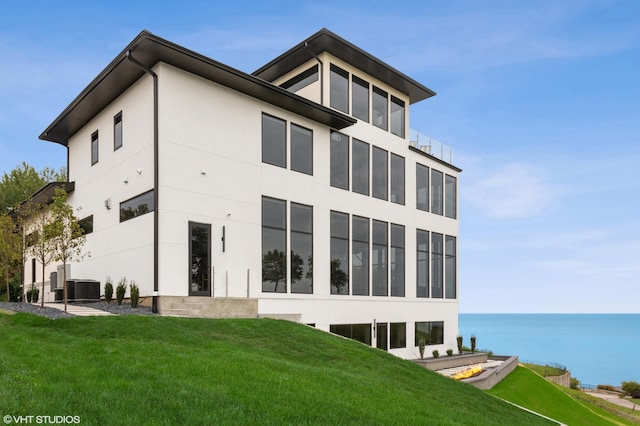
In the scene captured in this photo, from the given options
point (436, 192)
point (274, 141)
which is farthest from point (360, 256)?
point (436, 192)

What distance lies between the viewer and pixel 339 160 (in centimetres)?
2362

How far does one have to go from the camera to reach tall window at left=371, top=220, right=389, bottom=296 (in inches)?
988

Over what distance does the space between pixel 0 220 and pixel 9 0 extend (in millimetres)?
9746

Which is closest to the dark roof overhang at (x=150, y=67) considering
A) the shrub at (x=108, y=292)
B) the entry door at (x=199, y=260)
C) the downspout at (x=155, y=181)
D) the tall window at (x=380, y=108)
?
the downspout at (x=155, y=181)

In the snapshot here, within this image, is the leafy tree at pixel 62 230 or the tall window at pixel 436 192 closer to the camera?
the leafy tree at pixel 62 230

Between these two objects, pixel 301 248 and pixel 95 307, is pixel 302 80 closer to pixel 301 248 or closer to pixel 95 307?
pixel 301 248

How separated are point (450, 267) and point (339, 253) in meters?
10.6

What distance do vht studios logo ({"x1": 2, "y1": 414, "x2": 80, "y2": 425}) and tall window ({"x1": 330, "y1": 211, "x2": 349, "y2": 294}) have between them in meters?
17.3

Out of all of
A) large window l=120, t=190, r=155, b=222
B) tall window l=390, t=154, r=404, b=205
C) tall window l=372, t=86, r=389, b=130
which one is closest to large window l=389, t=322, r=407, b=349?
tall window l=390, t=154, r=404, b=205

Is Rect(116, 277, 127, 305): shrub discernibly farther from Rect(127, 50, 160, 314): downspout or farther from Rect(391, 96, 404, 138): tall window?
Rect(391, 96, 404, 138): tall window

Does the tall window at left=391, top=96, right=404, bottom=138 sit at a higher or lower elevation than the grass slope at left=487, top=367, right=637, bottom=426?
higher

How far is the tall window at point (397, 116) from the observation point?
2717 centimetres

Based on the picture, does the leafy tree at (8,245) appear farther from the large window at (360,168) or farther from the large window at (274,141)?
the large window at (360,168)

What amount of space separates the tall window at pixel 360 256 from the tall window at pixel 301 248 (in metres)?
2.77
